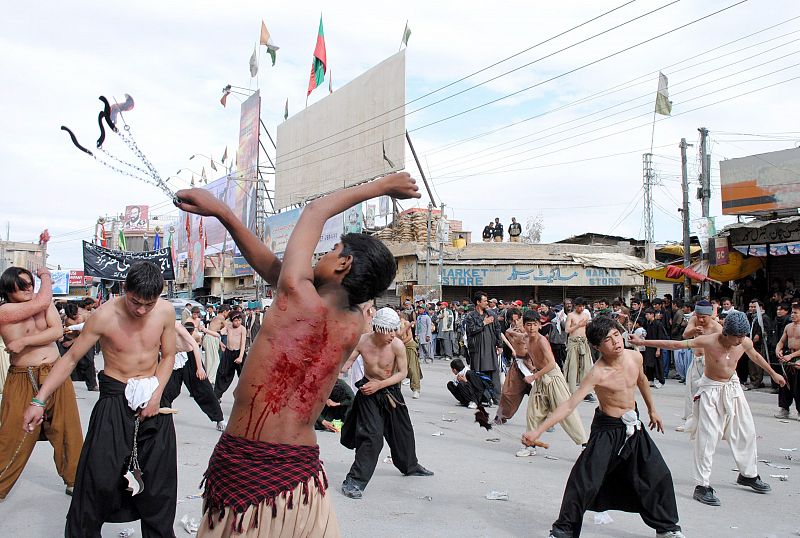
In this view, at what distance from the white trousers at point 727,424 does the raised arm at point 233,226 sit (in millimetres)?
4853

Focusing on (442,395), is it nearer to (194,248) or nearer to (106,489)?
(106,489)

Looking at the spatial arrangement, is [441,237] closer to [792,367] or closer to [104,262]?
[104,262]

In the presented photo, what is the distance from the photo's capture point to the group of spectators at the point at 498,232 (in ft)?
99.0

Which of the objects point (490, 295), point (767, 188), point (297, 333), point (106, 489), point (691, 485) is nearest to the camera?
point (297, 333)

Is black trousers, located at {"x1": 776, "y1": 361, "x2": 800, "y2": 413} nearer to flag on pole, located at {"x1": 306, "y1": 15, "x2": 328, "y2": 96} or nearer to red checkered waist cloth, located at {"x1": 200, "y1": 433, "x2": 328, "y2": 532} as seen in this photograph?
red checkered waist cloth, located at {"x1": 200, "y1": 433, "x2": 328, "y2": 532}

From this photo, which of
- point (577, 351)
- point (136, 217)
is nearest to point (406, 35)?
point (577, 351)

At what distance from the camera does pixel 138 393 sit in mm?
4316

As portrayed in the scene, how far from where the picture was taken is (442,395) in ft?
42.9

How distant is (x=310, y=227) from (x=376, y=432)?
13.8 ft

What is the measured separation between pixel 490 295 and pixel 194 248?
2635 centimetres

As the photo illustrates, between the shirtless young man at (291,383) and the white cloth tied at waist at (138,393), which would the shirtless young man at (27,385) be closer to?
the white cloth tied at waist at (138,393)

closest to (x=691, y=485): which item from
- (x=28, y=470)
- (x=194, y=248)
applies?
(x=28, y=470)

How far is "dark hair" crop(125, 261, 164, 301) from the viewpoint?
13.8 ft

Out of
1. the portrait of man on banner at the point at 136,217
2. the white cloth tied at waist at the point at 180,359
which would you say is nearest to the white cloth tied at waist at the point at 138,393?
the white cloth tied at waist at the point at 180,359
